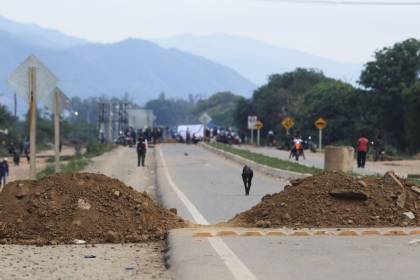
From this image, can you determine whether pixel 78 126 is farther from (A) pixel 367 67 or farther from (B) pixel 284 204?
(B) pixel 284 204

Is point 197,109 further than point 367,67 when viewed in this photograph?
Yes

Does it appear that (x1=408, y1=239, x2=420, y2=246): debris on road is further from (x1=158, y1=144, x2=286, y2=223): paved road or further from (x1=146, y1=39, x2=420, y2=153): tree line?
(x1=146, y1=39, x2=420, y2=153): tree line

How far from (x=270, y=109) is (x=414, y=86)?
1584 inches

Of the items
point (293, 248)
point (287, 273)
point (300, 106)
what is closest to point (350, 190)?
point (293, 248)

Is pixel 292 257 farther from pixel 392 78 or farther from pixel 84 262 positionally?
pixel 392 78

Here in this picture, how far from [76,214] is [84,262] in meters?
2.27

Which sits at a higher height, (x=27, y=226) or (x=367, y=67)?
(x=367, y=67)

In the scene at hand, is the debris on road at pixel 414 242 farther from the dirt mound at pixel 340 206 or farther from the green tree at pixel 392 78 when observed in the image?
the green tree at pixel 392 78

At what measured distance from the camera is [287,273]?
8922 mm

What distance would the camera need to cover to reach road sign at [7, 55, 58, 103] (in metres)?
18.2

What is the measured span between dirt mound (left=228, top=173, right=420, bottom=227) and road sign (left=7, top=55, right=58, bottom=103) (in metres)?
6.69

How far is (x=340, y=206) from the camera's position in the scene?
1328 centimetres

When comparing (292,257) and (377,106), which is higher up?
(377,106)

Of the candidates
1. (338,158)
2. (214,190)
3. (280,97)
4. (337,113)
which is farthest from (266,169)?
(280,97)
